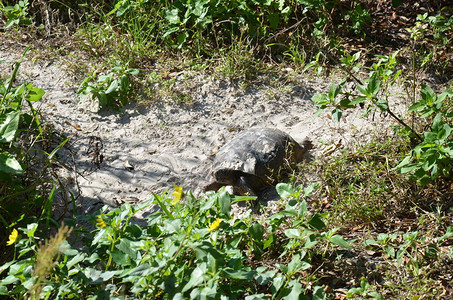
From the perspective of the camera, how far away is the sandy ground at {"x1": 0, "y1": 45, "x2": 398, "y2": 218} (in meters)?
4.49

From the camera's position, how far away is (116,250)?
292 centimetres

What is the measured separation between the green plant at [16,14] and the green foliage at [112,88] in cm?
146

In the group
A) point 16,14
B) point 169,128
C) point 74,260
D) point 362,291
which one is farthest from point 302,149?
point 16,14

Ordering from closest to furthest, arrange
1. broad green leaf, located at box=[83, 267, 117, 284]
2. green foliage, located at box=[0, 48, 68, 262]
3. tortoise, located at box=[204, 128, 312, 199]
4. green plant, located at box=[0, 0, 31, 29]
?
broad green leaf, located at box=[83, 267, 117, 284] < green foliage, located at box=[0, 48, 68, 262] < tortoise, located at box=[204, 128, 312, 199] < green plant, located at box=[0, 0, 31, 29]

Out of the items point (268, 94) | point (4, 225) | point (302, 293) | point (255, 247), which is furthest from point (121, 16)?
point (302, 293)

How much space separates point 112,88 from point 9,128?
2.08 m

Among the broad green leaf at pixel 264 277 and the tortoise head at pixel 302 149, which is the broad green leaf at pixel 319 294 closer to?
the broad green leaf at pixel 264 277

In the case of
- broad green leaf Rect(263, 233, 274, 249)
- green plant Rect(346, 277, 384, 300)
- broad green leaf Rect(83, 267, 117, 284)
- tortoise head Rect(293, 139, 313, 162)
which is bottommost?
tortoise head Rect(293, 139, 313, 162)

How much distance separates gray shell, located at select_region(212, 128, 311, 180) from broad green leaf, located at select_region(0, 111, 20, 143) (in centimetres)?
173

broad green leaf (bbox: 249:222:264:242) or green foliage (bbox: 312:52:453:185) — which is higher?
green foliage (bbox: 312:52:453:185)

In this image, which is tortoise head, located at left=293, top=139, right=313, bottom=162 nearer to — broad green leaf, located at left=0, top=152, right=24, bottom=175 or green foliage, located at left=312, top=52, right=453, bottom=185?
green foliage, located at left=312, top=52, right=453, bottom=185

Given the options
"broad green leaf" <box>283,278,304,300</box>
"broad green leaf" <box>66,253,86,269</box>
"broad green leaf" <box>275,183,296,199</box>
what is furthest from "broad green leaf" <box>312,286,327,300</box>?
"broad green leaf" <box>66,253,86,269</box>

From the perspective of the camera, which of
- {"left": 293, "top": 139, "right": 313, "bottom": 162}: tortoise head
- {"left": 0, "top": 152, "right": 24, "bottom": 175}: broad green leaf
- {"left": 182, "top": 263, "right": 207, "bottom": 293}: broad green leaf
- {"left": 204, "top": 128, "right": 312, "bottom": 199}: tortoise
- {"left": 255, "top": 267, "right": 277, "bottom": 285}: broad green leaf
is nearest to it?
{"left": 182, "top": 263, "right": 207, "bottom": 293}: broad green leaf

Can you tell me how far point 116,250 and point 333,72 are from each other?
3316 millimetres
